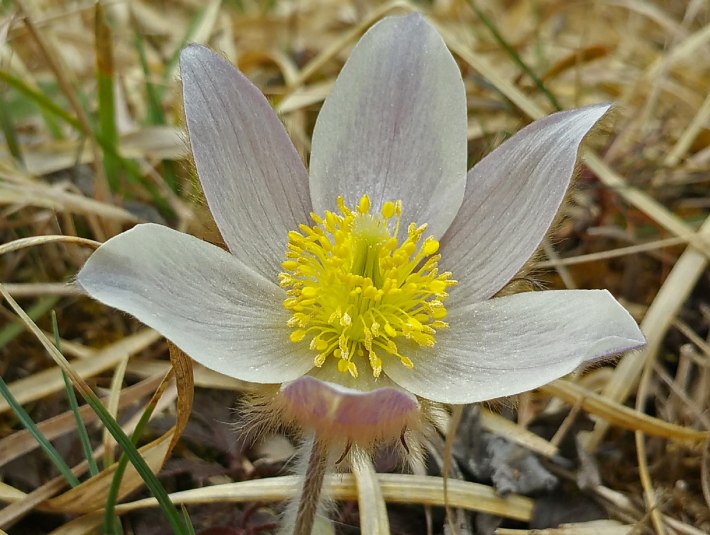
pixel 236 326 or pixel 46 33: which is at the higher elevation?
pixel 46 33

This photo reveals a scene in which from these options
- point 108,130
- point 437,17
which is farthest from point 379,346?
point 437,17

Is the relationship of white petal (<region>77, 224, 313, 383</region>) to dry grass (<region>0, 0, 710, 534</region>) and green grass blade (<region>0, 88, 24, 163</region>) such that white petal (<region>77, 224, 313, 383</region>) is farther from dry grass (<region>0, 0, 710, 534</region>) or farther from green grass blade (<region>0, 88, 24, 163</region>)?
green grass blade (<region>0, 88, 24, 163</region>)

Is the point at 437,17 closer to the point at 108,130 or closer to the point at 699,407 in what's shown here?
the point at 108,130

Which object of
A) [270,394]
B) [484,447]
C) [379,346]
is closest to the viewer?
[270,394]

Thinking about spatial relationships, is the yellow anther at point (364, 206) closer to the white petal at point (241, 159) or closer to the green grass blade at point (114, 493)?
the white petal at point (241, 159)

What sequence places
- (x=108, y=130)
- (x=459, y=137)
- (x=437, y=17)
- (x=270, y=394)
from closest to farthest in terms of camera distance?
(x=270, y=394) < (x=459, y=137) < (x=108, y=130) < (x=437, y=17)

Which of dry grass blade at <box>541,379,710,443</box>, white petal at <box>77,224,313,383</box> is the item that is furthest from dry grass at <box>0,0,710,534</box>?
white petal at <box>77,224,313,383</box>

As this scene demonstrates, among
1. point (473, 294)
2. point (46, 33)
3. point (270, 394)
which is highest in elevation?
point (46, 33)

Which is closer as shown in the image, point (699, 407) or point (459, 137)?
point (459, 137)
